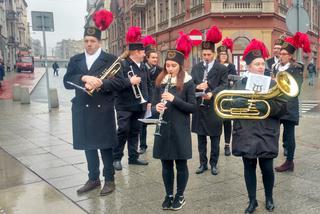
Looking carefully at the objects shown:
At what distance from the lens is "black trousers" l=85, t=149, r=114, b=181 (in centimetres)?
500

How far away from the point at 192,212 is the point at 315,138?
15.8 feet

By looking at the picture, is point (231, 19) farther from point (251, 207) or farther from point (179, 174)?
point (251, 207)

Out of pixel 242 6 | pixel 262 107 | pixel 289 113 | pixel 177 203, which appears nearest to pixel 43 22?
pixel 289 113

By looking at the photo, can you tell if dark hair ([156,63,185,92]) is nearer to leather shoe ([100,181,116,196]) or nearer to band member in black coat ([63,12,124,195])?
band member in black coat ([63,12,124,195])

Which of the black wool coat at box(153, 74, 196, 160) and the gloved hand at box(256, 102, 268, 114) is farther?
the black wool coat at box(153, 74, 196, 160)

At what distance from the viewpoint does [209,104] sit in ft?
18.8

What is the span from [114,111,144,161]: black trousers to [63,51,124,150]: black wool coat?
44.3 inches

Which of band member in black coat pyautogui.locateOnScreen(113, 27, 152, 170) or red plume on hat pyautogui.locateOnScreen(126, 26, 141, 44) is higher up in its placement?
red plume on hat pyautogui.locateOnScreen(126, 26, 141, 44)

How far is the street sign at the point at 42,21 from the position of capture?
1332 cm

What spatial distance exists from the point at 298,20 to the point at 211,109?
17.0 ft

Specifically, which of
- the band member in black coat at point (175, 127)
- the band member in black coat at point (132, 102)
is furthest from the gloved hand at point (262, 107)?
the band member in black coat at point (132, 102)

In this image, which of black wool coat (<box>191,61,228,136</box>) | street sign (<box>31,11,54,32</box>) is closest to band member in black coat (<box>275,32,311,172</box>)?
black wool coat (<box>191,61,228,136</box>)

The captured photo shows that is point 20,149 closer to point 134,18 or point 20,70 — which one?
point 134,18

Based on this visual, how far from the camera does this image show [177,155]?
423 centimetres
